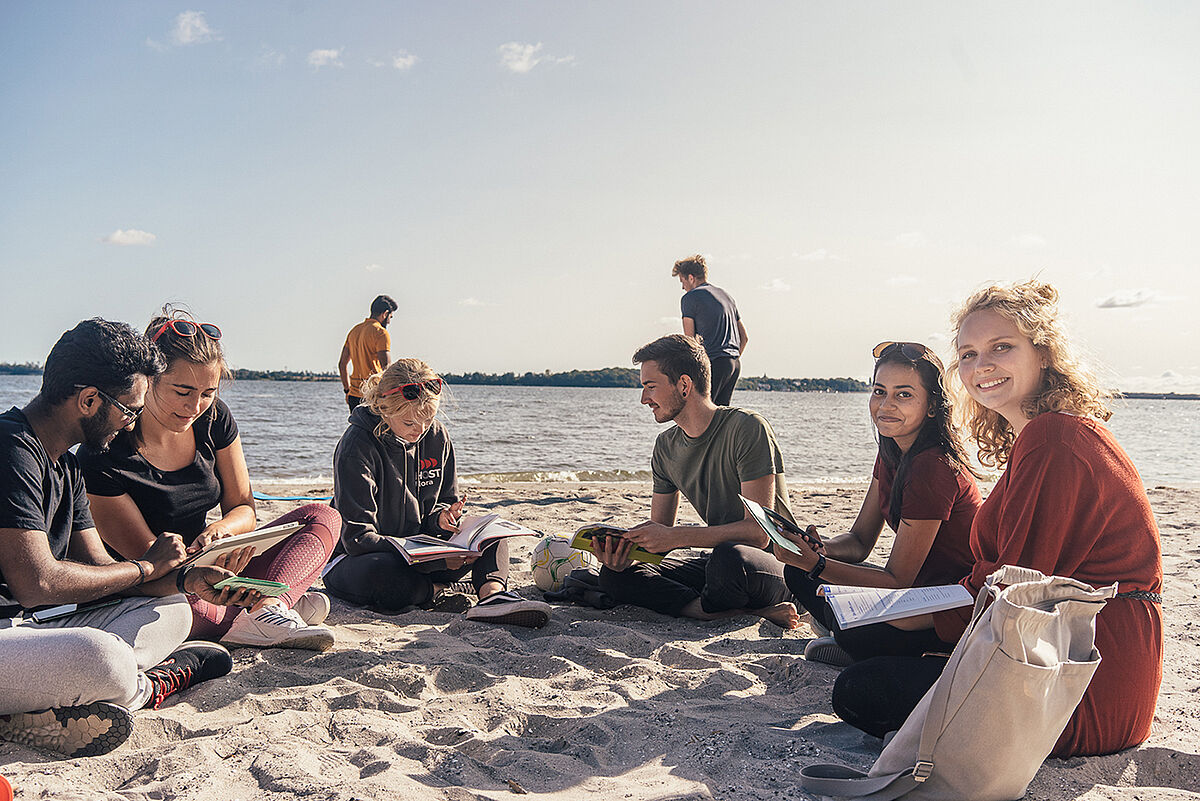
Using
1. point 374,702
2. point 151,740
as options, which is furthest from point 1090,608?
point 151,740

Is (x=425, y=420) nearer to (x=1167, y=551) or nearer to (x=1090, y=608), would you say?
(x=1090, y=608)

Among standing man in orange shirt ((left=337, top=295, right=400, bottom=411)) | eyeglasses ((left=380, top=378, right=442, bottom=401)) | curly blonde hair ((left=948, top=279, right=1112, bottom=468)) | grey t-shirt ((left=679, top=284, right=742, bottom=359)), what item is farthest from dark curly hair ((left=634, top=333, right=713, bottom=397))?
standing man in orange shirt ((left=337, top=295, right=400, bottom=411))

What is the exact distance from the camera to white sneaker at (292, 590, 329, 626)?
11.5 ft

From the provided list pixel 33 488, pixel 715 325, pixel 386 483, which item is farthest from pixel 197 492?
pixel 715 325

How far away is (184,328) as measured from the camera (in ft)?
10.4

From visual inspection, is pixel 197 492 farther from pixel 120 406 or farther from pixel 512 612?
pixel 512 612

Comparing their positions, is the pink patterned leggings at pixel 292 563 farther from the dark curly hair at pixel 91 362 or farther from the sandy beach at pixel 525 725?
the dark curly hair at pixel 91 362

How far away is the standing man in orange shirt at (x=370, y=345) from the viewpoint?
26.1ft

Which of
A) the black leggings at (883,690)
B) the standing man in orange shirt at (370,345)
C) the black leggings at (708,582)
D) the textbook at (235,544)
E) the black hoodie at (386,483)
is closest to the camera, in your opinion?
the black leggings at (883,690)

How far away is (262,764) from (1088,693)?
224 cm

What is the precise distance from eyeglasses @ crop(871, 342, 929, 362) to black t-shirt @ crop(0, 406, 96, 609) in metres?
3.00

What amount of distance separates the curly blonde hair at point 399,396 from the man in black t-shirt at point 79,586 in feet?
4.27

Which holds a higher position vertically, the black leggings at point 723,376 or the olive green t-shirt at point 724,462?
the black leggings at point 723,376

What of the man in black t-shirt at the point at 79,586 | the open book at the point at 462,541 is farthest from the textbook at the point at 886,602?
the man in black t-shirt at the point at 79,586
